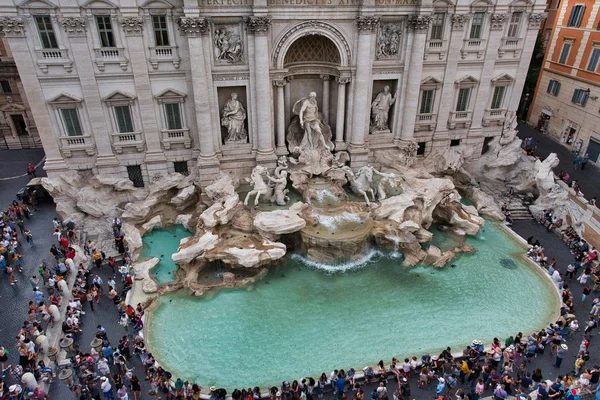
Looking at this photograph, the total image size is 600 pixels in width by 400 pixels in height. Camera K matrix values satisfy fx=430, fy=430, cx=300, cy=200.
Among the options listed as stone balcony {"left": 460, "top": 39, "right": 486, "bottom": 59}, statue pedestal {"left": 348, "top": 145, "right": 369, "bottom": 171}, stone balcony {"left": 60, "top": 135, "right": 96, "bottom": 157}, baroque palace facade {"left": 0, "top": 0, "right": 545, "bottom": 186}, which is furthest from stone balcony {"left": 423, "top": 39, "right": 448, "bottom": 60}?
stone balcony {"left": 60, "top": 135, "right": 96, "bottom": 157}

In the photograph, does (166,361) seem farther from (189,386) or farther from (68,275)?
(68,275)

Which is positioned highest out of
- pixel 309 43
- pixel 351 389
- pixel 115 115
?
pixel 309 43

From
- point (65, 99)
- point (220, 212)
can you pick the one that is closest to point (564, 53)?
point (220, 212)

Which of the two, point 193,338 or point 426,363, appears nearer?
point 426,363

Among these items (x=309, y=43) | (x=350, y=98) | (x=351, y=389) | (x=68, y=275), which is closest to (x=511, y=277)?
(x=351, y=389)

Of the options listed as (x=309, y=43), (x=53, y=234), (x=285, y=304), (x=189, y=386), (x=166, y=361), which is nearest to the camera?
(x=189, y=386)

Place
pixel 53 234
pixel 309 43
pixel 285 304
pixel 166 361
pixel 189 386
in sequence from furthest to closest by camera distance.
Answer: pixel 309 43, pixel 53 234, pixel 285 304, pixel 166 361, pixel 189 386

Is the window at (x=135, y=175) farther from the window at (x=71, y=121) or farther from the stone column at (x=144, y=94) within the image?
the window at (x=71, y=121)

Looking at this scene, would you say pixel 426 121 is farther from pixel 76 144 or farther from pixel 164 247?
pixel 76 144
